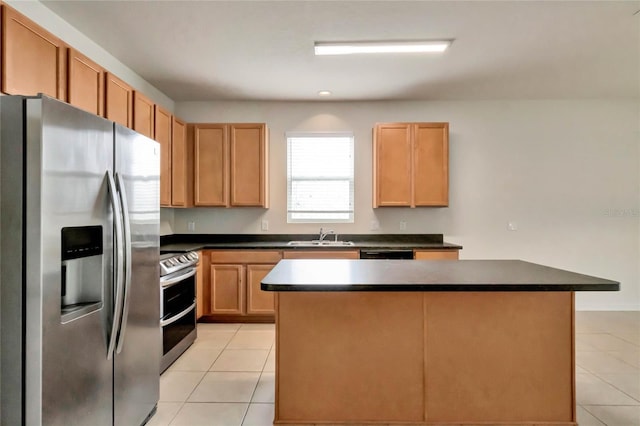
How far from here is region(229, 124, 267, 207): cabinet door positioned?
14.1 ft

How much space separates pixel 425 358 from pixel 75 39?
3.54 metres

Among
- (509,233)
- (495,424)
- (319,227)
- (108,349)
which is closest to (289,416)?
(108,349)

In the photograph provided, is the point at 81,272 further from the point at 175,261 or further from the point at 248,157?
the point at 248,157

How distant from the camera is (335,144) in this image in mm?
4660

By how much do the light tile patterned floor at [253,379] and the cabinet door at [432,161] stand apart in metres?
2.11

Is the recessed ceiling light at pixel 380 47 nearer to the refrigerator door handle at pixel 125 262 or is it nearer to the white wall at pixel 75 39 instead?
the white wall at pixel 75 39

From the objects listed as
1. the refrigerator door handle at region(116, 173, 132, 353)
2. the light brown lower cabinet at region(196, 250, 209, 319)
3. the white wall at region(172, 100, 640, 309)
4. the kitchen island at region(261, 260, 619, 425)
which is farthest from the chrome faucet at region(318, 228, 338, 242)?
the refrigerator door handle at region(116, 173, 132, 353)

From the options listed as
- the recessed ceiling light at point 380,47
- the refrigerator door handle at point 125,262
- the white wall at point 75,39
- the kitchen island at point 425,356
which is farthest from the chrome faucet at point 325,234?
the refrigerator door handle at point 125,262

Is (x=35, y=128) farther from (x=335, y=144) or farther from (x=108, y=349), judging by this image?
(x=335, y=144)

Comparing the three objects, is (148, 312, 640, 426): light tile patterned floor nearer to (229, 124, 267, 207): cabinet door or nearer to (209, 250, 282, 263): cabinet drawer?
(209, 250, 282, 263): cabinet drawer

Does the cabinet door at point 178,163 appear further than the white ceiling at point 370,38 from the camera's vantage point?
Yes

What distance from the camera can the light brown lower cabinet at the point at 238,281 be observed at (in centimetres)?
403

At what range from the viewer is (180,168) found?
4.11 metres

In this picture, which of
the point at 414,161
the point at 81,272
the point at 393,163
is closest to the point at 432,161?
the point at 414,161
